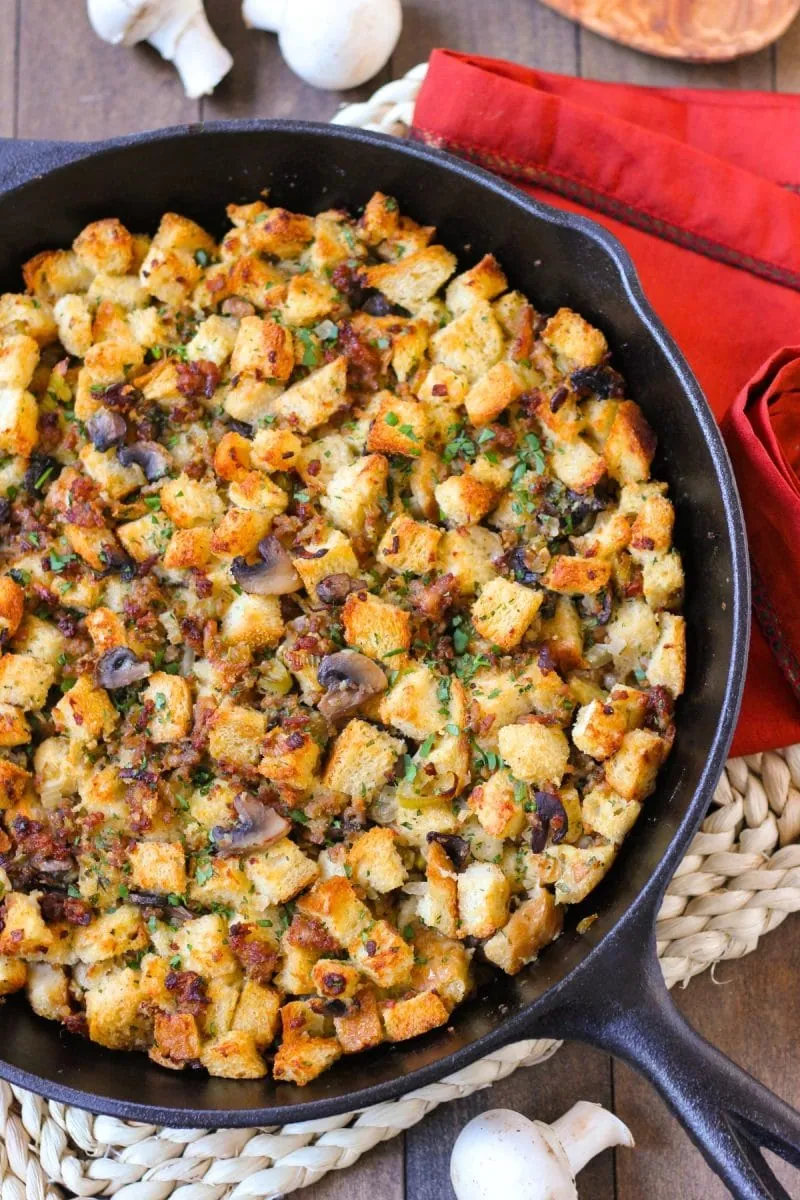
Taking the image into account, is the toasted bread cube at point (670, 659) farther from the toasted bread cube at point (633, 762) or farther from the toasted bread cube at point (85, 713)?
the toasted bread cube at point (85, 713)

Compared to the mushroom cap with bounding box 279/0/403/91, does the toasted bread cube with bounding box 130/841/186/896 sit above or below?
below

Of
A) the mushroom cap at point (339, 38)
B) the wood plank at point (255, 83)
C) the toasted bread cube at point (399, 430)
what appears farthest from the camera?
the wood plank at point (255, 83)

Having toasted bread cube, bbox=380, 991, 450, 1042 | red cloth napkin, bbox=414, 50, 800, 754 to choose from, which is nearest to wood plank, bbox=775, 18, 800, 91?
red cloth napkin, bbox=414, 50, 800, 754

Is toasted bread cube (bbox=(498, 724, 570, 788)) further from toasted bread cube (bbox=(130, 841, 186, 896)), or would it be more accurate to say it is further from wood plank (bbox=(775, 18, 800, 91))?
wood plank (bbox=(775, 18, 800, 91))

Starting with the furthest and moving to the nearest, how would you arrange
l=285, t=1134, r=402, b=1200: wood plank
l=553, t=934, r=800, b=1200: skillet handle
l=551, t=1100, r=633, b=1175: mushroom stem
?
l=285, t=1134, r=402, b=1200: wood plank < l=551, t=1100, r=633, b=1175: mushroom stem < l=553, t=934, r=800, b=1200: skillet handle

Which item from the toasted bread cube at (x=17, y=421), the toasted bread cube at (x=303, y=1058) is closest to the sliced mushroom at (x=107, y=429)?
the toasted bread cube at (x=17, y=421)

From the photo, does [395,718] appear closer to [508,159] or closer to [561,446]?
[561,446]
